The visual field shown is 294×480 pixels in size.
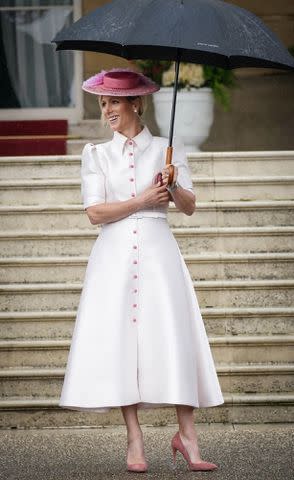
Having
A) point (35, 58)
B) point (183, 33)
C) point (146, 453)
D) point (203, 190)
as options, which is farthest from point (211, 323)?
point (35, 58)

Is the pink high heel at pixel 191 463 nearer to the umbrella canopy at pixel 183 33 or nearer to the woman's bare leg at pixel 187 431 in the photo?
the woman's bare leg at pixel 187 431

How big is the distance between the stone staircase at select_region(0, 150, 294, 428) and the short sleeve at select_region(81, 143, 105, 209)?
199 centimetres

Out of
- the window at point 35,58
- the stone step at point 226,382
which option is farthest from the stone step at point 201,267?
the window at point 35,58

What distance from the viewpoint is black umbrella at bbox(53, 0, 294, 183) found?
5875 millimetres

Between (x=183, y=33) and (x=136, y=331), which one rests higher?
(x=183, y=33)

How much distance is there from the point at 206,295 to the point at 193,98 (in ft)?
8.05

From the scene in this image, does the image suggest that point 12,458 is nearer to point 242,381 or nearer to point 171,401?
point 171,401

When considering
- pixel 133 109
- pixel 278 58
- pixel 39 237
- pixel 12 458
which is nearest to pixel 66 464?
pixel 12 458

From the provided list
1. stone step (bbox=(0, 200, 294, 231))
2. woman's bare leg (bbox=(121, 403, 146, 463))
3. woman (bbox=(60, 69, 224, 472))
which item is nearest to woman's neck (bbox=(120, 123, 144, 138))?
woman (bbox=(60, 69, 224, 472))

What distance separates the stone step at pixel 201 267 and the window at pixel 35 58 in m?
3.71

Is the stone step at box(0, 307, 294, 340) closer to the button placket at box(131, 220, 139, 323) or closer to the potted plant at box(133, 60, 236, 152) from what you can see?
the button placket at box(131, 220, 139, 323)

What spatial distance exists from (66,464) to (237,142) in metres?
5.88

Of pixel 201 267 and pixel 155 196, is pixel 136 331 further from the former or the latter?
pixel 201 267

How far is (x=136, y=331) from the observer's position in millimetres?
6293
